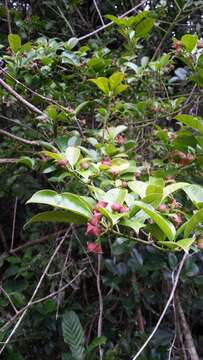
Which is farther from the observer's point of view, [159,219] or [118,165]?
[118,165]

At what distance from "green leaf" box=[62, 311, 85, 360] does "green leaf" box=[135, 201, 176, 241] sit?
75cm

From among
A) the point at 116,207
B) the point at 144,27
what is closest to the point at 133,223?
the point at 116,207

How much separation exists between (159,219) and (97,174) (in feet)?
0.62

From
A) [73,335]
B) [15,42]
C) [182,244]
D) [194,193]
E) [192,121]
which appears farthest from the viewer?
[73,335]

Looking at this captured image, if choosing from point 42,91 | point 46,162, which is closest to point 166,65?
point 42,91

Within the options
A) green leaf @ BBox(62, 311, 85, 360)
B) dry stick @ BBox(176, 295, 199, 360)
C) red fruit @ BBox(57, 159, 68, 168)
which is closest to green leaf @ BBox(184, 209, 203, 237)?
red fruit @ BBox(57, 159, 68, 168)

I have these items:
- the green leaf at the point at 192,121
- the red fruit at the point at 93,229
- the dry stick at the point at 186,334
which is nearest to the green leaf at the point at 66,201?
the red fruit at the point at 93,229

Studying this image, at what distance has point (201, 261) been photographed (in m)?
1.23

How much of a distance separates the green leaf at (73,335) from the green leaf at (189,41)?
81 cm

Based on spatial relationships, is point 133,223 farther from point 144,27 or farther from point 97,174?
point 144,27

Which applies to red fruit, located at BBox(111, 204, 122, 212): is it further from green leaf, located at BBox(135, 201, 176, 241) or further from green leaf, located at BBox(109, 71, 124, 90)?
green leaf, located at BBox(109, 71, 124, 90)

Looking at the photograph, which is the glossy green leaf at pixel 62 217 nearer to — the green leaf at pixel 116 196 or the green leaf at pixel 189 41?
the green leaf at pixel 116 196

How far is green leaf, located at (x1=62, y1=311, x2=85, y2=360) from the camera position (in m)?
1.22

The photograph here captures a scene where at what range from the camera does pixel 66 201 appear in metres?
0.58
